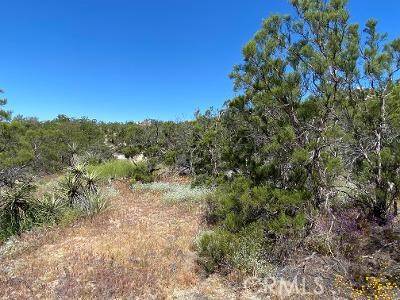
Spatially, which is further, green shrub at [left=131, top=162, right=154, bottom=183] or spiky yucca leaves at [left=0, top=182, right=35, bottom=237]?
green shrub at [left=131, top=162, right=154, bottom=183]

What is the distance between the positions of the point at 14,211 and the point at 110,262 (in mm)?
4750

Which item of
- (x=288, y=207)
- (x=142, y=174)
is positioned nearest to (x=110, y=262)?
(x=288, y=207)

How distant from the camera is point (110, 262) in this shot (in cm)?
846

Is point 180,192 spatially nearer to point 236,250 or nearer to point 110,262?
point 110,262

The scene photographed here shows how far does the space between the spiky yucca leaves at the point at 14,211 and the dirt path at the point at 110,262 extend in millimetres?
618

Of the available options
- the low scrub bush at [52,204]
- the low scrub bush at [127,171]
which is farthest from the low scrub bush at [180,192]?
the low scrub bush at [52,204]

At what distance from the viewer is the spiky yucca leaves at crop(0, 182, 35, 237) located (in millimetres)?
11156

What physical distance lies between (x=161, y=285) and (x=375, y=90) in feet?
22.0

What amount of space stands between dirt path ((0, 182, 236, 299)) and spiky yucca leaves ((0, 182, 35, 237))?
0.62 metres

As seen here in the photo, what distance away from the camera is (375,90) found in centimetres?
886

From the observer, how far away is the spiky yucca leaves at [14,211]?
11.2m

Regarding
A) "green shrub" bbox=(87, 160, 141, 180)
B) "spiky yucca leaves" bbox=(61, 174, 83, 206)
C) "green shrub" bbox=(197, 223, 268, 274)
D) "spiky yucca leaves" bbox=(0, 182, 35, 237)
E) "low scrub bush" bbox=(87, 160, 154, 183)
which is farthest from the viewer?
"green shrub" bbox=(87, 160, 141, 180)

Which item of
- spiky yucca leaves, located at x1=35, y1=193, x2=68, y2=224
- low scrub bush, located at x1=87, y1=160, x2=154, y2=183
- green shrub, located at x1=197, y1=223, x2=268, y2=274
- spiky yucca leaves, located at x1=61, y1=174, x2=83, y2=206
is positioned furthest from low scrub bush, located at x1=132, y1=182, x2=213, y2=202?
green shrub, located at x1=197, y1=223, x2=268, y2=274

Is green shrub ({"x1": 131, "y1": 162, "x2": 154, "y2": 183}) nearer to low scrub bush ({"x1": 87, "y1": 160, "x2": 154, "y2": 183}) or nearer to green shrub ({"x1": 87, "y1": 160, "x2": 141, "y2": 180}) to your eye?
low scrub bush ({"x1": 87, "y1": 160, "x2": 154, "y2": 183})
